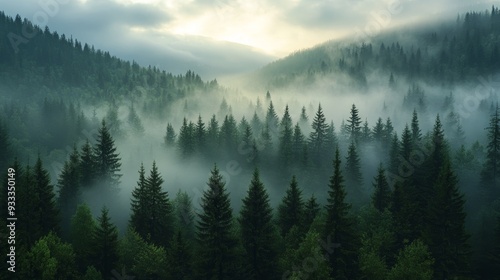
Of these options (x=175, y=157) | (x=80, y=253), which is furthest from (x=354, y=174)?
(x=80, y=253)

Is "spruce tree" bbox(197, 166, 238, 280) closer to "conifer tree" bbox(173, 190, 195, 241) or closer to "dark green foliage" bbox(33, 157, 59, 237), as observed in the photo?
"conifer tree" bbox(173, 190, 195, 241)

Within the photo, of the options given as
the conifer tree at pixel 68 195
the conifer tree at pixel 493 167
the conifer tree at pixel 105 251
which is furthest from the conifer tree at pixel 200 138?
the conifer tree at pixel 493 167

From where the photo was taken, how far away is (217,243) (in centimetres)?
4691

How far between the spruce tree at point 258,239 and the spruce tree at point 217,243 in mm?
1702

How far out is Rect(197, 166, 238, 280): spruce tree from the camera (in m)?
46.5

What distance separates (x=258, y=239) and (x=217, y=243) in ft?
14.3

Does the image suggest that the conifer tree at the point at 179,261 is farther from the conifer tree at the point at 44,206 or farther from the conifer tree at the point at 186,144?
the conifer tree at the point at 186,144

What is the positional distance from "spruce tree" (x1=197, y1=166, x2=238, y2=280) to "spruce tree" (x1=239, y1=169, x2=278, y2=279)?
1.70 meters

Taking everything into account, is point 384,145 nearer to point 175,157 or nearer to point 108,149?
point 175,157

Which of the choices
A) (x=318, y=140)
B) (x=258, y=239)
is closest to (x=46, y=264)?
(x=258, y=239)

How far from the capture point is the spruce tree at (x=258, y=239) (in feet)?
157

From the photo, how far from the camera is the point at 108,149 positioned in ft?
245

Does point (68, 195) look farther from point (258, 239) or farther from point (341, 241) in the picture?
point (341, 241)

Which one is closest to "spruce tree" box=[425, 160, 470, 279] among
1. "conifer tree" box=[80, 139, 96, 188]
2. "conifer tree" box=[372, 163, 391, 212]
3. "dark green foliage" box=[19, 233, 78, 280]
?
"conifer tree" box=[372, 163, 391, 212]
